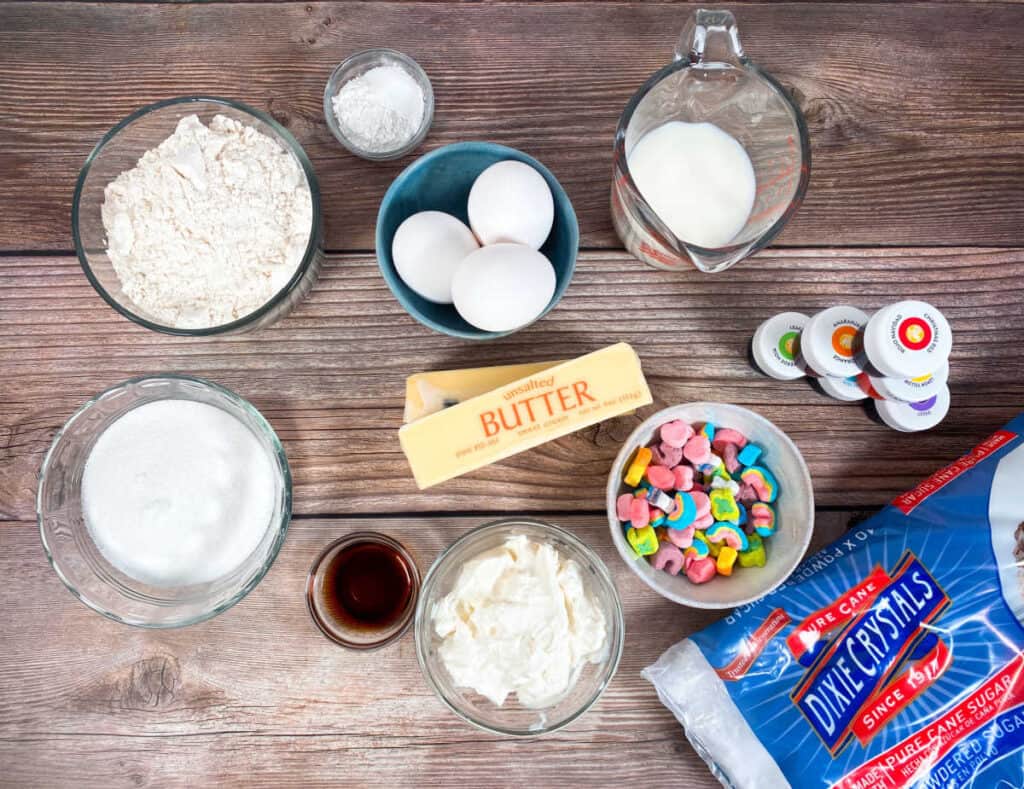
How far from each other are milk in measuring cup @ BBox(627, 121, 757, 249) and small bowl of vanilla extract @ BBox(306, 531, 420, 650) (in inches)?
21.6

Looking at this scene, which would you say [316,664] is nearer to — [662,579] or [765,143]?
[662,579]

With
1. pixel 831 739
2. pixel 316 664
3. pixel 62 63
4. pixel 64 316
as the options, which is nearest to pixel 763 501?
pixel 831 739

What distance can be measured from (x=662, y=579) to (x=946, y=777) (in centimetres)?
38

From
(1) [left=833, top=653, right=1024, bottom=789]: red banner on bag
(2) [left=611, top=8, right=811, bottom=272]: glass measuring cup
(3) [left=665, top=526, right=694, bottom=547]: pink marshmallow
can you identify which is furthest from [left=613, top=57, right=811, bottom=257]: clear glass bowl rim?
(1) [left=833, top=653, right=1024, bottom=789]: red banner on bag

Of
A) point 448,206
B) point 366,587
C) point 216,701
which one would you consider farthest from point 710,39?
point 216,701

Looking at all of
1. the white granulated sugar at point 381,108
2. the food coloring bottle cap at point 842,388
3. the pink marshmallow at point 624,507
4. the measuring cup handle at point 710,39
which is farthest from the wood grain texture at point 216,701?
the measuring cup handle at point 710,39

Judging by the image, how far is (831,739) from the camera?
851 mm

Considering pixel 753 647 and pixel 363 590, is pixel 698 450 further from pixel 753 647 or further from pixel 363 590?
pixel 363 590

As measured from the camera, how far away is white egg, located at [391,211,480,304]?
2.76 ft

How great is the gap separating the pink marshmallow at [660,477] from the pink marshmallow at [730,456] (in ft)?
0.25

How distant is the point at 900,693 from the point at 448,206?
0.81m

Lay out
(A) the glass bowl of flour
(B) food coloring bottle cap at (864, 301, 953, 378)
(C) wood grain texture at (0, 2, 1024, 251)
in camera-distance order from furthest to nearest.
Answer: (C) wood grain texture at (0, 2, 1024, 251) → (A) the glass bowl of flour → (B) food coloring bottle cap at (864, 301, 953, 378)

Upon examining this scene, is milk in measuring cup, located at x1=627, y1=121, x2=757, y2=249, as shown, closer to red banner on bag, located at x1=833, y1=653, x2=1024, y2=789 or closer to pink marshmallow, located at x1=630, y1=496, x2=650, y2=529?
pink marshmallow, located at x1=630, y1=496, x2=650, y2=529

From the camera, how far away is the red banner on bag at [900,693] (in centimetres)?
84
